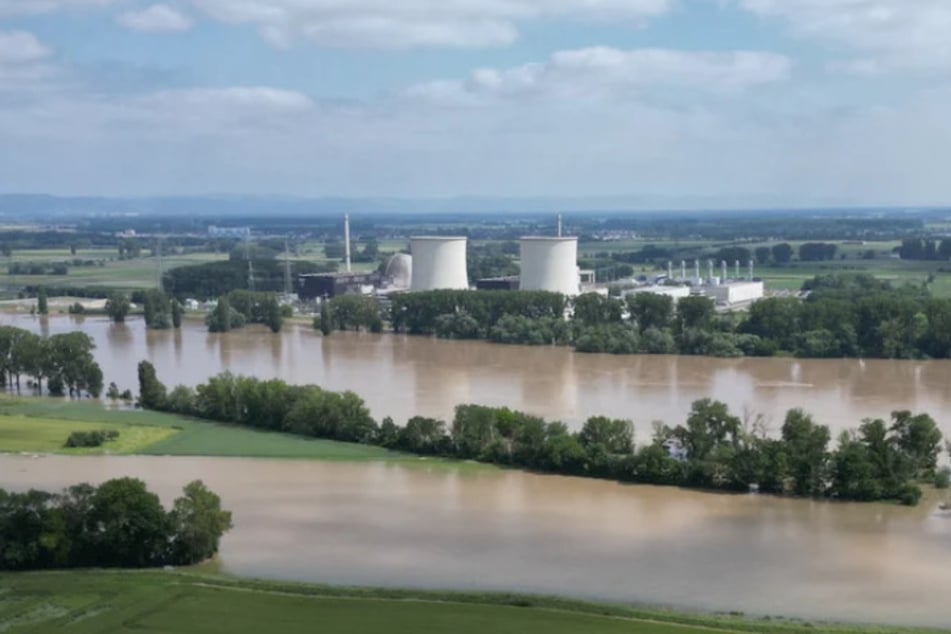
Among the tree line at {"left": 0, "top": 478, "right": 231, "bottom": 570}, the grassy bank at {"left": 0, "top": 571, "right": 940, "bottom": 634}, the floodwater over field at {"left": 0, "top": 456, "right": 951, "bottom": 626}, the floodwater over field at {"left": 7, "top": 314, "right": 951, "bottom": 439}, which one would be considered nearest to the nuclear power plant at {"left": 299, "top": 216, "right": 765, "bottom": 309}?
the floodwater over field at {"left": 7, "top": 314, "right": 951, "bottom": 439}

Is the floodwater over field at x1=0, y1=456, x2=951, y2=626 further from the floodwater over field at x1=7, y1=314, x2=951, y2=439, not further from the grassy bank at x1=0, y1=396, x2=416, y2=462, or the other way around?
the floodwater over field at x1=7, y1=314, x2=951, y2=439

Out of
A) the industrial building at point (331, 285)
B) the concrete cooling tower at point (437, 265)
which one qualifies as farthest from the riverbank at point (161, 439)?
the industrial building at point (331, 285)

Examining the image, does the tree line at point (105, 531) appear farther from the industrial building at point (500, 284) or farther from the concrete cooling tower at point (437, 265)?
the industrial building at point (500, 284)

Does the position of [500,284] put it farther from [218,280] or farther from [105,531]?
[105,531]

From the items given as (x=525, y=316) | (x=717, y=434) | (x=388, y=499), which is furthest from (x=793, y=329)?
(x=388, y=499)

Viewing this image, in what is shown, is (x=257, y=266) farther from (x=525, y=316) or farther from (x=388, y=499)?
(x=388, y=499)

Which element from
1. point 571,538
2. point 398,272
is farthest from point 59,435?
point 398,272
